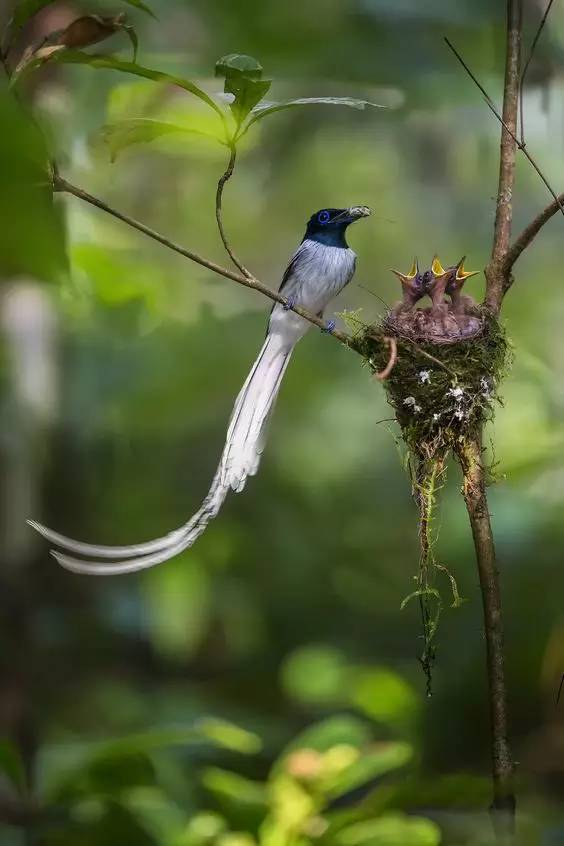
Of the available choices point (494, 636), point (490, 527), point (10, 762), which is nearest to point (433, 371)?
point (490, 527)

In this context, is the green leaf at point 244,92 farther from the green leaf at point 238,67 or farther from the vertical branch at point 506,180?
the vertical branch at point 506,180

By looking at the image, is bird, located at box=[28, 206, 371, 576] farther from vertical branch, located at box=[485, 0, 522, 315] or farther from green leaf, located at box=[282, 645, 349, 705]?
green leaf, located at box=[282, 645, 349, 705]

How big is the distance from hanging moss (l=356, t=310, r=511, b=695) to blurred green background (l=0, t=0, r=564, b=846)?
2.62 ft

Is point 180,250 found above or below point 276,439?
below

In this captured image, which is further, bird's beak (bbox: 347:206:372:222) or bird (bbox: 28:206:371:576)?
bird's beak (bbox: 347:206:372:222)

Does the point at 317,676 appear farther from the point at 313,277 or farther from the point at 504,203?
the point at 504,203

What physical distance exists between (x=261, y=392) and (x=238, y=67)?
0.50 m

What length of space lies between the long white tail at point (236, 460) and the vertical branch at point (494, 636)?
0.31m

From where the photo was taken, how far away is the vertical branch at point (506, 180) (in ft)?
4.16

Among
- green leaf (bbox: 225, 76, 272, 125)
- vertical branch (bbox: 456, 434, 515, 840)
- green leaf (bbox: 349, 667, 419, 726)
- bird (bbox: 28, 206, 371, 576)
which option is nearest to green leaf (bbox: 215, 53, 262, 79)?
green leaf (bbox: 225, 76, 272, 125)

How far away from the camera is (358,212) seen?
1362 mm

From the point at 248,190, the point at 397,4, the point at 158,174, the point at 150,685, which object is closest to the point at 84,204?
the point at 158,174

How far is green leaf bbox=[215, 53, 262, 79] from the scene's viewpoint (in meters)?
1.02

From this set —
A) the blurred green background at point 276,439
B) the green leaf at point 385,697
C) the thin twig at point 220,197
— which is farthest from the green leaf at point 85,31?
the green leaf at point 385,697
